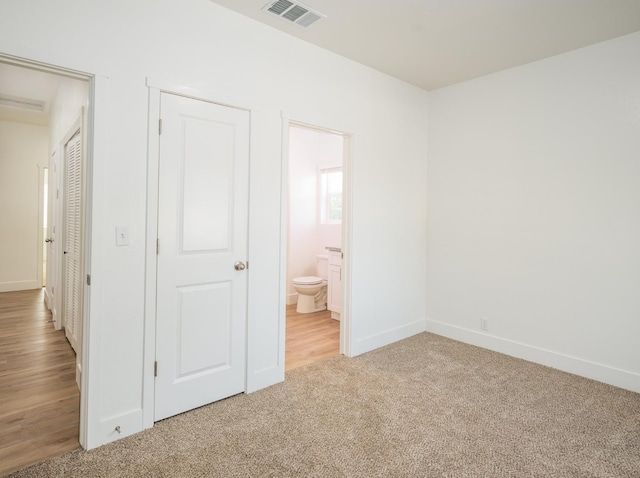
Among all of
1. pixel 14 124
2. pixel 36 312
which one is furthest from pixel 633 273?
pixel 14 124

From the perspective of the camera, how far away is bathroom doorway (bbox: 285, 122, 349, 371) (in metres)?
4.90

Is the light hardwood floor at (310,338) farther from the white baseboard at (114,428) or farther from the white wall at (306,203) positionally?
the white baseboard at (114,428)

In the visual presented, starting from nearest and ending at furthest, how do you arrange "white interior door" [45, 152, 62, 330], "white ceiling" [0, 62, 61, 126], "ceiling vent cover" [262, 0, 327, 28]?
1. "ceiling vent cover" [262, 0, 327, 28]
2. "white ceiling" [0, 62, 61, 126]
3. "white interior door" [45, 152, 62, 330]

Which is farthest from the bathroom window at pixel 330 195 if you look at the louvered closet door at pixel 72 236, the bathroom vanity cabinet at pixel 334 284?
the louvered closet door at pixel 72 236

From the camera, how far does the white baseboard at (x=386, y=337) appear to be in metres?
3.47

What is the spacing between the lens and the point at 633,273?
9.21ft

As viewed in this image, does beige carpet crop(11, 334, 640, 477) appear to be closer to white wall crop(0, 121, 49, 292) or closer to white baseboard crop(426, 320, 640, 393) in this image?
white baseboard crop(426, 320, 640, 393)

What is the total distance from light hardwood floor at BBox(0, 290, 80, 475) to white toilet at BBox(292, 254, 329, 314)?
2.64m

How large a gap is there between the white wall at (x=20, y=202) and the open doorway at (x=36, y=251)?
13 mm

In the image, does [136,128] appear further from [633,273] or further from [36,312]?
[36,312]

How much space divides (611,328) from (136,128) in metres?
3.83

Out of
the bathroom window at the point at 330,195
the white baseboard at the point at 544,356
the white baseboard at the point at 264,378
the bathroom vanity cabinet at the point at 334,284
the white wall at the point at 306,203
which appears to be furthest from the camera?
the bathroom window at the point at 330,195

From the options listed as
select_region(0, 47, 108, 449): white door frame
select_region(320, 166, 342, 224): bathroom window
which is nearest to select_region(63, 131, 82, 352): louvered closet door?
select_region(0, 47, 108, 449): white door frame

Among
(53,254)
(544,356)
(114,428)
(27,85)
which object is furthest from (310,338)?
(27,85)
